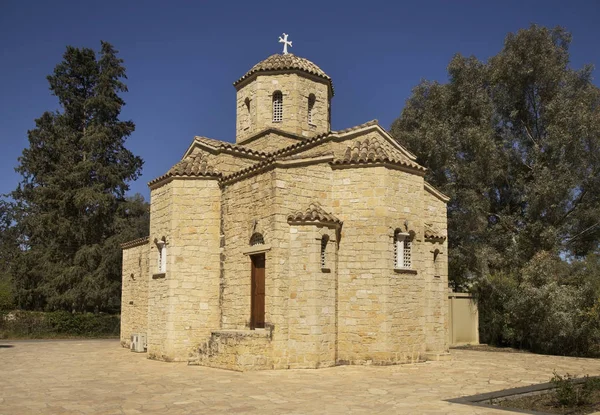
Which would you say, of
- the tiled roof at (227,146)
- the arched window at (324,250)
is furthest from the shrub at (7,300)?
the arched window at (324,250)

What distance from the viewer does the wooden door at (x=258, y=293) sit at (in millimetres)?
14539

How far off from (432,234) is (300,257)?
15.4ft

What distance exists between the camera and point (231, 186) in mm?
15742

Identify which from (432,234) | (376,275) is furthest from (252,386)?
(432,234)

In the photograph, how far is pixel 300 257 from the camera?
44.6 feet

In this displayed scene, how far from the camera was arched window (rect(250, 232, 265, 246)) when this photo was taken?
1445 centimetres

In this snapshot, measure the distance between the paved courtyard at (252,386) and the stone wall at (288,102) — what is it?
27.3 ft

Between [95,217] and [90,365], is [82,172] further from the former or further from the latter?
[90,365]

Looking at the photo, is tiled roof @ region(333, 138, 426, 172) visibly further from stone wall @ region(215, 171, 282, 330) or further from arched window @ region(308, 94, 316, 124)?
arched window @ region(308, 94, 316, 124)

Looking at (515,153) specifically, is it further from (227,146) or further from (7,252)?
(7,252)

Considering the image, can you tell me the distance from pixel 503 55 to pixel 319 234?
15116 mm

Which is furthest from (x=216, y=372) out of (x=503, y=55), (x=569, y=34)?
(x=569, y=34)

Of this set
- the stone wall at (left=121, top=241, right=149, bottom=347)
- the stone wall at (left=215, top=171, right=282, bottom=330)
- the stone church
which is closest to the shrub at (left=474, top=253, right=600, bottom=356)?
the stone church

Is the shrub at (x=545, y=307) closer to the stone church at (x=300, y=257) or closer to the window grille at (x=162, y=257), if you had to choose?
the stone church at (x=300, y=257)
